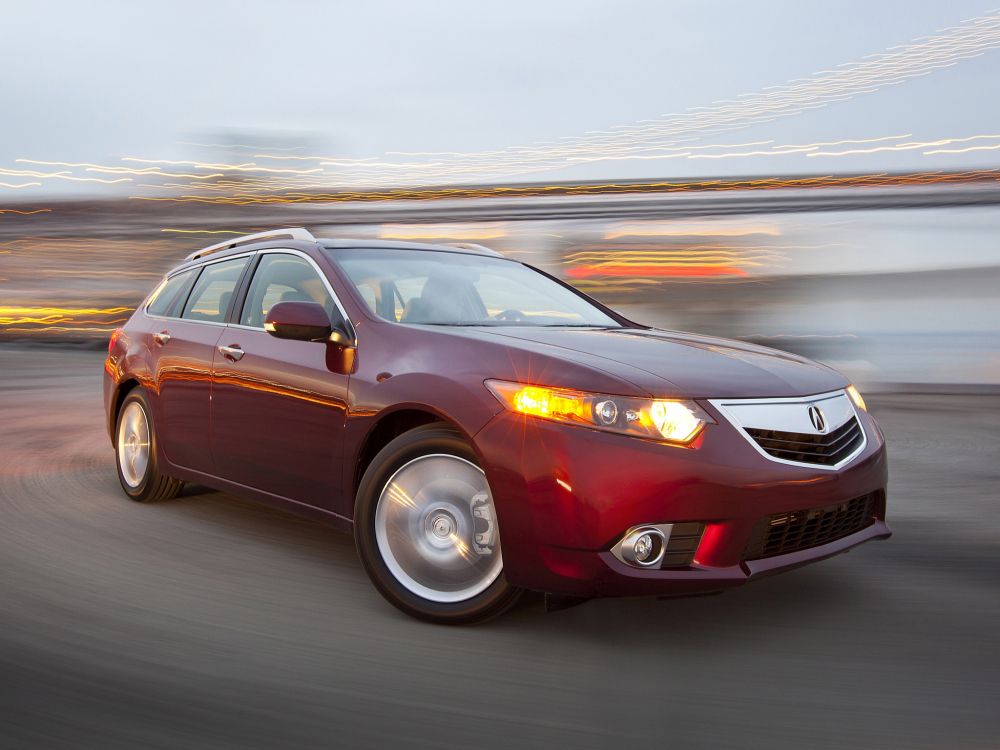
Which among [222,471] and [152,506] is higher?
[222,471]

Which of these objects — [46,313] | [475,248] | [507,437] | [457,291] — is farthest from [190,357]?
[46,313]

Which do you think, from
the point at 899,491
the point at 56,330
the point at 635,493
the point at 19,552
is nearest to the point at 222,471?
the point at 19,552

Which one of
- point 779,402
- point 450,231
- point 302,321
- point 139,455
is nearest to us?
point 779,402

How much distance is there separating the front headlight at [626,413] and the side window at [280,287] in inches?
56.2

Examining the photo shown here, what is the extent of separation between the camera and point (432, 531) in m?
3.80

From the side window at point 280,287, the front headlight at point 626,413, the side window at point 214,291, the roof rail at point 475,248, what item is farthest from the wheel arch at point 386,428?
the roof rail at point 475,248

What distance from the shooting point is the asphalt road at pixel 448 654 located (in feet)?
9.18

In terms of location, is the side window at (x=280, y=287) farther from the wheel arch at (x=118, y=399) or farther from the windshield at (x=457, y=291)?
the wheel arch at (x=118, y=399)

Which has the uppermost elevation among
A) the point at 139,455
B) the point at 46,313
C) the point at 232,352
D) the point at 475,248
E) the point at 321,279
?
the point at 475,248

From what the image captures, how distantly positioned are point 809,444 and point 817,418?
0.44ft

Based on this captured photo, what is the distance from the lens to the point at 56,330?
25.2 m

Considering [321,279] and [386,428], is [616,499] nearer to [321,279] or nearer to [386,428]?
[386,428]

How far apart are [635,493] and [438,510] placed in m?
0.84

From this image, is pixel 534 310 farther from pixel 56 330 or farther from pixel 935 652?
pixel 56 330
